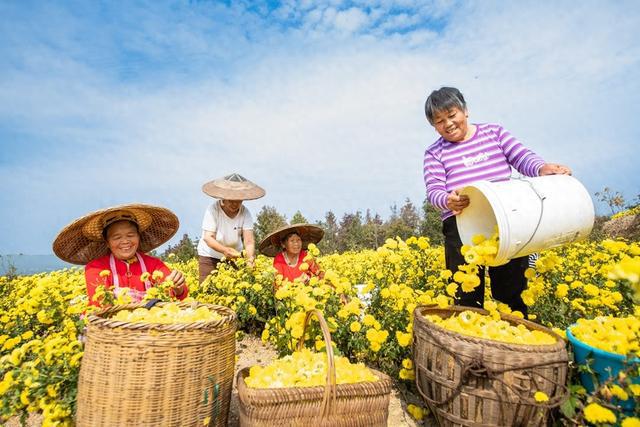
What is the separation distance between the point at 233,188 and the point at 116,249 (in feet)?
5.22

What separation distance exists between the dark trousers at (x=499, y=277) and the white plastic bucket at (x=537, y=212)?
1.51 feet

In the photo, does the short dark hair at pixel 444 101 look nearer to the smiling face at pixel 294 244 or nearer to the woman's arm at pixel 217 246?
the smiling face at pixel 294 244

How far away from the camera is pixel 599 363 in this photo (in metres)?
1.60

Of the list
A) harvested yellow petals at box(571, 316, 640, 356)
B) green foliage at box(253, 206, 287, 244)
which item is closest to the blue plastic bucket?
harvested yellow petals at box(571, 316, 640, 356)

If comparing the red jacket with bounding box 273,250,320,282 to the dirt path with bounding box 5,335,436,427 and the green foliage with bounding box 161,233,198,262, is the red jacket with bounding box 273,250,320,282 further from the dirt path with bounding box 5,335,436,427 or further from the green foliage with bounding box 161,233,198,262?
the green foliage with bounding box 161,233,198,262

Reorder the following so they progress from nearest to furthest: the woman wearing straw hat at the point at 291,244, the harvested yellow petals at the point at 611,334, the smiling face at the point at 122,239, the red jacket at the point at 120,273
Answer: the harvested yellow petals at the point at 611,334 < the red jacket at the point at 120,273 < the smiling face at the point at 122,239 < the woman wearing straw hat at the point at 291,244

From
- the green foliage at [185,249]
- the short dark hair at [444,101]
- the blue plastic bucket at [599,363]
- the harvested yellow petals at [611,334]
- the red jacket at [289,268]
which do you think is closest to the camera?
the harvested yellow petals at [611,334]

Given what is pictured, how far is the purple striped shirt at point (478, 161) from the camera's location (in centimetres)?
241

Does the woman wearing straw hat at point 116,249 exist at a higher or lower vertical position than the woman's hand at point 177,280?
higher

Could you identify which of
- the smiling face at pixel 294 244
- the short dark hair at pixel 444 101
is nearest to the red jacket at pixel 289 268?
the smiling face at pixel 294 244

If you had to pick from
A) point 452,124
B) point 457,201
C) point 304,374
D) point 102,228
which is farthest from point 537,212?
point 102,228

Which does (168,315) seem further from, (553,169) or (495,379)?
(553,169)

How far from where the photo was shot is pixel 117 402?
1563mm

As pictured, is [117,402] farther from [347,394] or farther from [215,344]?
[347,394]
